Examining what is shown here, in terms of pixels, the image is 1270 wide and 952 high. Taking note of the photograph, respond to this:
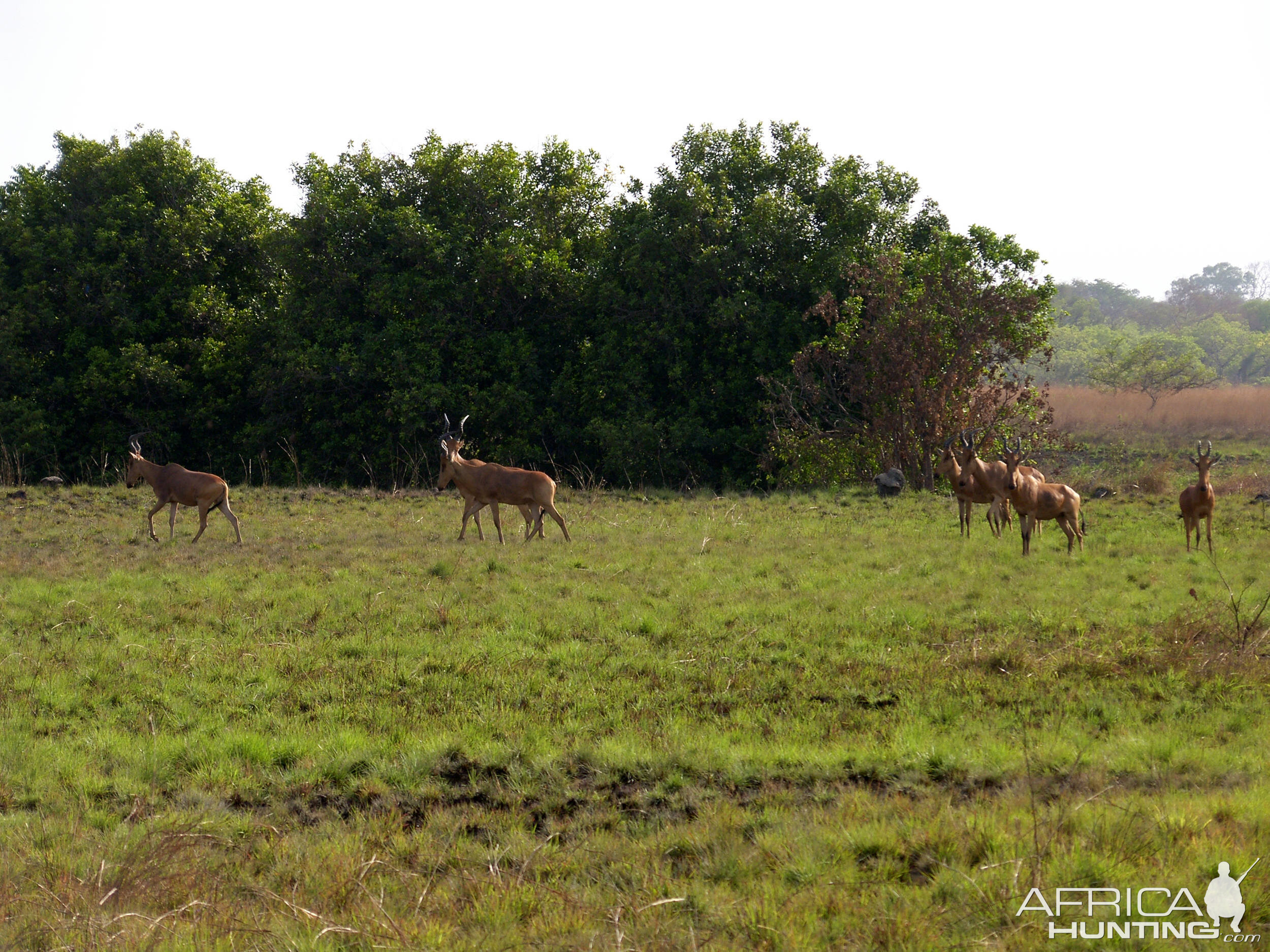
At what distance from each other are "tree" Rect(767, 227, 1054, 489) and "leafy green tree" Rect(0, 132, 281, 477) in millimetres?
17333

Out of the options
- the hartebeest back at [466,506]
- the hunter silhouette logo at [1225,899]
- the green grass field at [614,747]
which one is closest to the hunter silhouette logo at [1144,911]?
the hunter silhouette logo at [1225,899]

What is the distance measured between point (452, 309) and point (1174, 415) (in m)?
36.6

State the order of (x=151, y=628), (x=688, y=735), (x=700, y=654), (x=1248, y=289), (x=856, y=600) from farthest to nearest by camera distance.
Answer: (x=1248, y=289), (x=856, y=600), (x=151, y=628), (x=700, y=654), (x=688, y=735)

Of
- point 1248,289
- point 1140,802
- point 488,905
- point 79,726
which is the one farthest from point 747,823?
point 1248,289

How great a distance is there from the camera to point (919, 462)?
91.7ft

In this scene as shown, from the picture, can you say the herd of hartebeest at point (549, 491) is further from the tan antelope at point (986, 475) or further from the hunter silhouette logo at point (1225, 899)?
the hunter silhouette logo at point (1225, 899)

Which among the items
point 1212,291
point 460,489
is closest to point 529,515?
point 460,489

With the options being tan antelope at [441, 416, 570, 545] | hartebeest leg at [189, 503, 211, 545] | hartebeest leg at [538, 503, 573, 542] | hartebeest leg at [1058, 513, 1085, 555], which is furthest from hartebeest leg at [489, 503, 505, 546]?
hartebeest leg at [1058, 513, 1085, 555]

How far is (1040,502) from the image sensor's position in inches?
655

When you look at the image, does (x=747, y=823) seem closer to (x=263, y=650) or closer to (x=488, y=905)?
(x=488, y=905)

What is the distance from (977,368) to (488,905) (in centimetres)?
2431

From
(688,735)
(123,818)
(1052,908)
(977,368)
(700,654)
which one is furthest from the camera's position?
(977,368)

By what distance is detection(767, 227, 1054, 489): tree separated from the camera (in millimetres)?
27172

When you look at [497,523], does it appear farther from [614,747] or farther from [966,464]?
[614,747]
